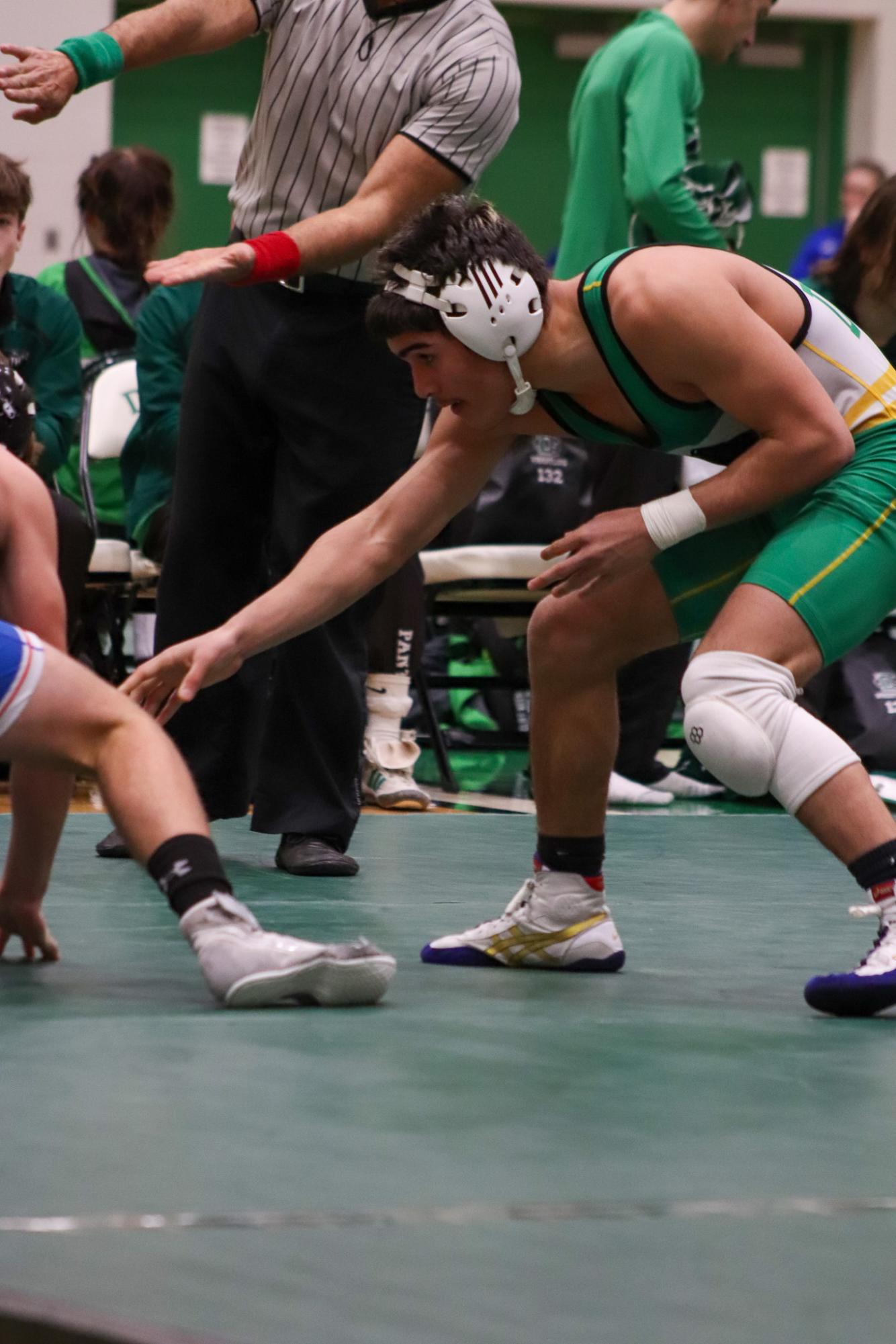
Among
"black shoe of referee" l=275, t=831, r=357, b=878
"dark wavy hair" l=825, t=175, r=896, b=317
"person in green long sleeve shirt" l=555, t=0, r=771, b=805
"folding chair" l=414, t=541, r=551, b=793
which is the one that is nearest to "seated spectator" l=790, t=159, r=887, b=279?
"folding chair" l=414, t=541, r=551, b=793

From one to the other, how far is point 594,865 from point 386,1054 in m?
0.75

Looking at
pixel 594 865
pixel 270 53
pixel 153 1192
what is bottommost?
pixel 594 865

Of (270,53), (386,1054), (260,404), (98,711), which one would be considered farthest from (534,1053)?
(270,53)

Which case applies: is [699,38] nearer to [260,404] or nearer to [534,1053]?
[260,404]

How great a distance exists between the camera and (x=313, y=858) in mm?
3582

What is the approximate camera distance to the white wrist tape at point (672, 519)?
253cm

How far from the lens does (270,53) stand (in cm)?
367

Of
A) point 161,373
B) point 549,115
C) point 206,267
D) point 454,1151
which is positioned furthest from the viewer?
point 549,115

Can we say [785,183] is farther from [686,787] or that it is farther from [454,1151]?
[454,1151]

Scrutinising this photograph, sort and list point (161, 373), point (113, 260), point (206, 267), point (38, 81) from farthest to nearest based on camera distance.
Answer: point (113, 260) < point (161, 373) < point (38, 81) < point (206, 267)

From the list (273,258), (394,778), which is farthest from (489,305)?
(394,778)

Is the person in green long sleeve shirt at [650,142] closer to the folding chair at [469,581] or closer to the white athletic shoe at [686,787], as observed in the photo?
the folding chair at [469,581]

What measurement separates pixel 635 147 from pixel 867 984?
9.06ft

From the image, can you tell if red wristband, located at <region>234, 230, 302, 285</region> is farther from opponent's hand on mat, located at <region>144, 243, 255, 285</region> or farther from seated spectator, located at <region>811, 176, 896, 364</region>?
seated spectator, located at <region>811, 176, 896, 364</region>
